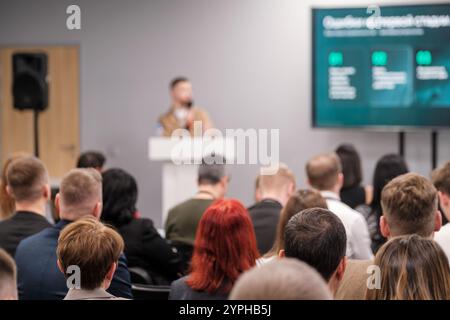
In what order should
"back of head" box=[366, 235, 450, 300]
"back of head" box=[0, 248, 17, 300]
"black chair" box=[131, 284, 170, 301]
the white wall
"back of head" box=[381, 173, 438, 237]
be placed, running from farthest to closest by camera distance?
the white wall
"black chair" box=[131, 284, 170, 301]
"back of head" box=[381, 173, 438, 237]
"back of head" box=[366, 235, 450, 300]
"back of head" box=[0, 248, 17, 300]

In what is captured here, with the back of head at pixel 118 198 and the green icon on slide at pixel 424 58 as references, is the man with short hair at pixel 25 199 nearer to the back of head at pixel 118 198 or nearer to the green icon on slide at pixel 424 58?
the back of head at pixel 118 198

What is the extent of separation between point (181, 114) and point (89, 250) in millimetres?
4564

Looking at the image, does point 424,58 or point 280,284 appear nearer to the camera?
point 280,284

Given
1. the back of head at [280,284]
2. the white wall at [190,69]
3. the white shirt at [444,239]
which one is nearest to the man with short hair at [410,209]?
the white shirt at [444,239]

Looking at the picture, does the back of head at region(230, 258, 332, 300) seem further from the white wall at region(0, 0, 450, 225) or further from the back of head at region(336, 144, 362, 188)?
the white wall at region(0, 0, 450, 225)

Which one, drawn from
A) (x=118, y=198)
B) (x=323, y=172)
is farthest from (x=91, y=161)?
(x=323, y=172)

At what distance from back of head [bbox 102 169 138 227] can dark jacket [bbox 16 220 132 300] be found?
2.24ft

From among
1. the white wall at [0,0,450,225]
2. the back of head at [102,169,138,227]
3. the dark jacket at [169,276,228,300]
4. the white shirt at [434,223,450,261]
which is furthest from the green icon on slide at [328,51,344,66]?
the dark jacket at [169,276,228,300]

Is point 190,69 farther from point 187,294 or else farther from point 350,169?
point 187,294

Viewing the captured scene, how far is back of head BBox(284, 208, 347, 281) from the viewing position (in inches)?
78.5

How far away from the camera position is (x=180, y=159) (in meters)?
5.93

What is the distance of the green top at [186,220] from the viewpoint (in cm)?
389

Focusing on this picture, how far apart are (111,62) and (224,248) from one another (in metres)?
5.14
